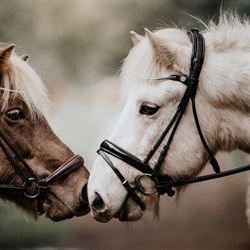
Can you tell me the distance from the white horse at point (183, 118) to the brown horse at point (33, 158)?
32cm

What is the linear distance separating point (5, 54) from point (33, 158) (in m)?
0.57

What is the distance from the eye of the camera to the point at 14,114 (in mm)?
2119

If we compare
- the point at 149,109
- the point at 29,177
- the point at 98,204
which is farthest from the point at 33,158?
the point at 149,109

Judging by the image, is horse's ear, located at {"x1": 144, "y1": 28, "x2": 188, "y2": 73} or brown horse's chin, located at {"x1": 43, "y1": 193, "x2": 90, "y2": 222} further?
brown horse's chin, located at {"x1": 43, "y1": 193, "x2": 90, "y2": 222}

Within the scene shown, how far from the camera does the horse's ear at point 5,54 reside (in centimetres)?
209

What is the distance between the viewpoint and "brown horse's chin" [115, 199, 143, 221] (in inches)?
72.0

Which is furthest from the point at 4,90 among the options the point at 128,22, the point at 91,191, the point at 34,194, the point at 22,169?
the point at 128,22

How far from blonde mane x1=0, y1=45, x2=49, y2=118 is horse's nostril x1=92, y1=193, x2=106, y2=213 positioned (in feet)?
2.10

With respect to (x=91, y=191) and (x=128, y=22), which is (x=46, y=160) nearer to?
(x=91, y=191)

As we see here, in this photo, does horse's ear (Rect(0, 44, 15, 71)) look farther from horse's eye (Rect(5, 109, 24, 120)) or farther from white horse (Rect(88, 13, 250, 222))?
white horse (Rect(88, 13, 250, 222))

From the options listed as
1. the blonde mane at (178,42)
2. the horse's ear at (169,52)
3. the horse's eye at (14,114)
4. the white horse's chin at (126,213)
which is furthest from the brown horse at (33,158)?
the horse's ear at (169,52)

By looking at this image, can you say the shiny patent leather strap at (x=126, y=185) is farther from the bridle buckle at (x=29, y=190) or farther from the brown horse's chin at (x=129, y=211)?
the bridle buckle at (x=29, y=190)

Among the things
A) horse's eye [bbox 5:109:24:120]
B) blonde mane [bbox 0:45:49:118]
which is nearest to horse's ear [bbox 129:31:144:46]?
blonde mane [bbox 0:45:49:118]

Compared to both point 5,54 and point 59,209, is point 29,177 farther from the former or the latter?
point 5,54
